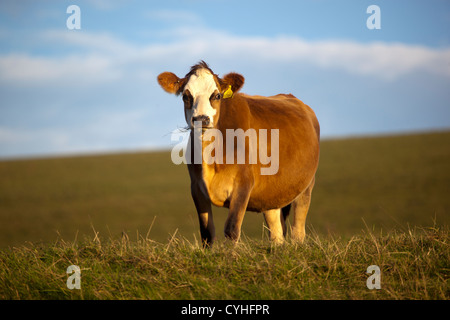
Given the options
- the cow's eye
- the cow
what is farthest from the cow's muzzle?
the cow's eye

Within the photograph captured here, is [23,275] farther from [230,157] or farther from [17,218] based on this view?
[17,218]

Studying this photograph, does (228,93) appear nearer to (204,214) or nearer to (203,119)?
(203,119)

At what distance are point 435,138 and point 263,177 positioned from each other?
58.3 m

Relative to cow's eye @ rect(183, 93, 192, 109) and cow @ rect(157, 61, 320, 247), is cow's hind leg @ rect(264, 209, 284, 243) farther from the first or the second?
cow's eye @ rect(183, 93, 192, 109)

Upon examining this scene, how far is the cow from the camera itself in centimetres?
608

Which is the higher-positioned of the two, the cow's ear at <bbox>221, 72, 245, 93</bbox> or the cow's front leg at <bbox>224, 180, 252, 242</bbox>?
the cow's ear at <bbox>221, 72, 245, 93</bbox>

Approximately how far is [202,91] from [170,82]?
0.64 metres

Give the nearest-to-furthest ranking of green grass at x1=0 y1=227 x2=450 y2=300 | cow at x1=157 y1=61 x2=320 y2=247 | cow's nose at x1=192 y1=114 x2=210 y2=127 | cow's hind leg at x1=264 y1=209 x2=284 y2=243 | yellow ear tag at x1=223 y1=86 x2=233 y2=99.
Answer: green grass at x1=0 y1=227 x2=450 y2=300 → cow's nose at x1=192 y1=114 x2=210 y2=127 → cow at x1=157 y1=61 x2=320 y2=247 → yellow ear tag at x1=223 y1=86 x2=233 y2=99 → cow's hind leg at x1=264 y1=209 x2=284 y2=243

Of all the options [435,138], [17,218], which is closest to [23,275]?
[17,218]

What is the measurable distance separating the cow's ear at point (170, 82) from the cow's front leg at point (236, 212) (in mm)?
1558

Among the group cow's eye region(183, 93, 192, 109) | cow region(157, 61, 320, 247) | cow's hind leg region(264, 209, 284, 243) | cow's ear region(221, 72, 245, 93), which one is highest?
cow's ear region(221, 72, 245, 93)

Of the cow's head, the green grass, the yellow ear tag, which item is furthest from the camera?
the yellow ear tag

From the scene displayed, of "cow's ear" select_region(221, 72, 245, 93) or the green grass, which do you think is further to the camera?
"cow's ear" select_region(221, 72, 245, 93)

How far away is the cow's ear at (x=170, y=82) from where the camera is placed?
650 centimetres
